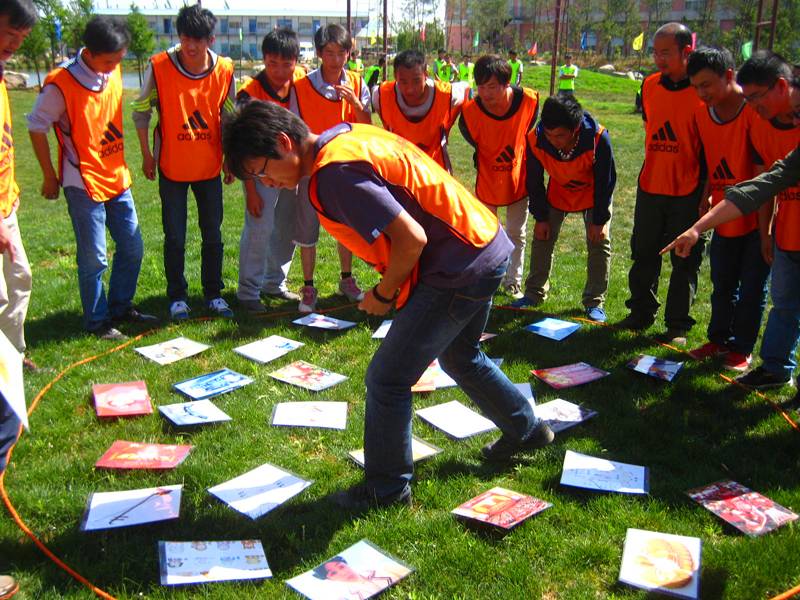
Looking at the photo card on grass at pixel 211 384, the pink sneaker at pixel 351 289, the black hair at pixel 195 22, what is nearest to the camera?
the photo card on grass at pixel 211 384

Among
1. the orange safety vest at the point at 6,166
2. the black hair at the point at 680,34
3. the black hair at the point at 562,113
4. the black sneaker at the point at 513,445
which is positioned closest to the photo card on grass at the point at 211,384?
the orange safety vest at the point at 6,166

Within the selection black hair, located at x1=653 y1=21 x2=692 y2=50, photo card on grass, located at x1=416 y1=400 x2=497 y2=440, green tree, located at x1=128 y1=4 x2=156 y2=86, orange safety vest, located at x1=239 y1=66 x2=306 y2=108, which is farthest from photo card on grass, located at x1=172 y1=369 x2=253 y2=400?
green tree, located at x1=128 y1=4 x2=156 y2=86

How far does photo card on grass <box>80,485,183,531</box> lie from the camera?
10.2 feet

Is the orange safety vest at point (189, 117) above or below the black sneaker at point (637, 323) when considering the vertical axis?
above

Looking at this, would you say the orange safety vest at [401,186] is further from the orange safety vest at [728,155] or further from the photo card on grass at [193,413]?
the orange safety vest at [728,155]

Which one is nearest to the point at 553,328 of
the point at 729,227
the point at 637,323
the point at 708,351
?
the point at 637,323

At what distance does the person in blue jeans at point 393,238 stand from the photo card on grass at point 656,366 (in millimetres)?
1752

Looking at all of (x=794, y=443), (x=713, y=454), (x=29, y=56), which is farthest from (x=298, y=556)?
(x=29, y=56)

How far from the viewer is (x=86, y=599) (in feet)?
8.84

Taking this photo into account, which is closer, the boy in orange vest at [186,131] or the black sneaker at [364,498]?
Answer: the black sneaker at [364,498]

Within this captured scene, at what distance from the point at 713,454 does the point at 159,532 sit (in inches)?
104

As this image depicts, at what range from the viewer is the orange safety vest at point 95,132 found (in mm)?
4777

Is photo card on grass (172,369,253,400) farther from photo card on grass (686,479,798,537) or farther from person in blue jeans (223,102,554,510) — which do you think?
photo card on grass (686,479,798,537)

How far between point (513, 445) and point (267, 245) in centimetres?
306
